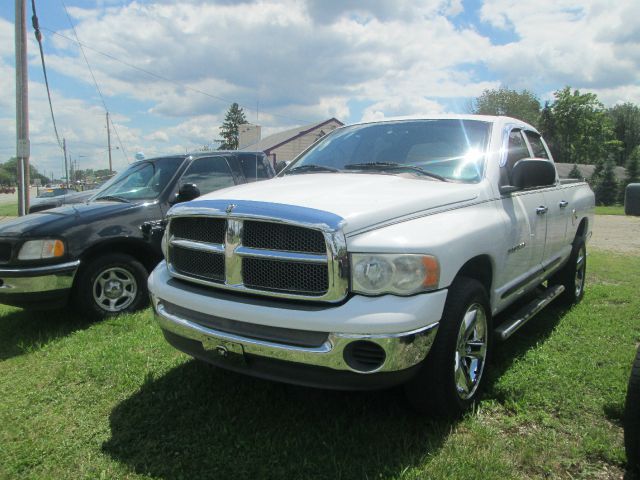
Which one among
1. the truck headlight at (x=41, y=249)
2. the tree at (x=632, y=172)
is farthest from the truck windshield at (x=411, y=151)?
the tree at (x=632, y=172)

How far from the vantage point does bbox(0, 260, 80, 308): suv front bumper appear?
4.57m

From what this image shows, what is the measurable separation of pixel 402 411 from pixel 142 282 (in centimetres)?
334

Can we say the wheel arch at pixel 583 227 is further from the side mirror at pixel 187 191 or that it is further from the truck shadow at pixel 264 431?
the side mirror at pixel 187 191

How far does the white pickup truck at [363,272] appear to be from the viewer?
244 cm

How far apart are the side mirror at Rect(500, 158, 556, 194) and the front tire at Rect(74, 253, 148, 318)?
3.75 metres

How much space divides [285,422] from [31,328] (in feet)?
11.2

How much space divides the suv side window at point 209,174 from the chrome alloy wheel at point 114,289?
133 cm

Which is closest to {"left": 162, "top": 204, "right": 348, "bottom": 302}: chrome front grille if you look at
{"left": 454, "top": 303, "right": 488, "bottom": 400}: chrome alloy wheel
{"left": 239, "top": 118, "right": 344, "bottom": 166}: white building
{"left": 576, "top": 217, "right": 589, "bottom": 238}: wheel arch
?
{"left": 454, "top": 303, "right": 488, "bottom": 400}: chrome alloy wheel

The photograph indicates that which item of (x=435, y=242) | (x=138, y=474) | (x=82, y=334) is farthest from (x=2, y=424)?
(x=435, y=242)

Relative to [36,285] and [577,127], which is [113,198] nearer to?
[36,285]

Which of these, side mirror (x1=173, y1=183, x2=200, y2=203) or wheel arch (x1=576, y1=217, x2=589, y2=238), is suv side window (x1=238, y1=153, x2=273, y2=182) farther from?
wheel arch (x1=576, y1=217, x2=589, y2=238)

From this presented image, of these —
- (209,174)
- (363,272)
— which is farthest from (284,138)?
(363,272)

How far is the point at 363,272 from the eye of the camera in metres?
2.45

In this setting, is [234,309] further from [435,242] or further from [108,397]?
[108,397]
